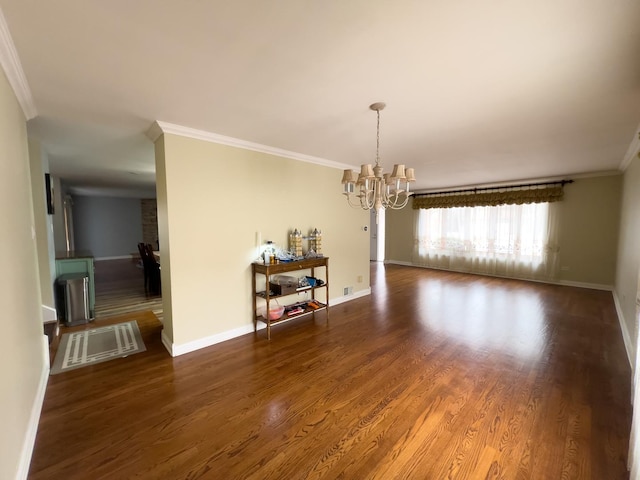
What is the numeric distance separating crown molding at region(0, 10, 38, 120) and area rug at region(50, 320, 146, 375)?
226cm

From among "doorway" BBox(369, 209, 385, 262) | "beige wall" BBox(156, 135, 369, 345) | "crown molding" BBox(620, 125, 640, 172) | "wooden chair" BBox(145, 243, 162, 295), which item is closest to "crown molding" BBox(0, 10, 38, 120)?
"beige wall" BBox(156, 135, 369, 345)

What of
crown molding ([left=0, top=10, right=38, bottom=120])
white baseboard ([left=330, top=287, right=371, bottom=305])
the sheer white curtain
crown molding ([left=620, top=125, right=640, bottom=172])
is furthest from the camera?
the sheer white curtain

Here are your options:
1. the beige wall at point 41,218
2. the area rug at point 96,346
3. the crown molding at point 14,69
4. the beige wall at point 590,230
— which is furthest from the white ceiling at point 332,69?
the beige wall at point 590,230

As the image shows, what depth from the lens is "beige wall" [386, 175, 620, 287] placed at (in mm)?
5164

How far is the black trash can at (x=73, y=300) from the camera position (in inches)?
139

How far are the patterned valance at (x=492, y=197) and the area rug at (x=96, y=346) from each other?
7.14 metres

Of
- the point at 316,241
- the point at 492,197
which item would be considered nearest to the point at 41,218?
the point at 316,241

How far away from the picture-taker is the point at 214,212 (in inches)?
119

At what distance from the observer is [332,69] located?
172 cm

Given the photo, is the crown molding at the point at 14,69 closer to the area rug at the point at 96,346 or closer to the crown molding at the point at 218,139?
the crown molding at the point at 218,139

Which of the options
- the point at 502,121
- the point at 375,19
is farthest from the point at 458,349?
the point at 375,19

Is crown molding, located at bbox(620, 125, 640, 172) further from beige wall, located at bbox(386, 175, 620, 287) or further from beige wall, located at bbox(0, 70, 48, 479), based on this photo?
beige wall, located at bbox(0, 70, 48, 479)

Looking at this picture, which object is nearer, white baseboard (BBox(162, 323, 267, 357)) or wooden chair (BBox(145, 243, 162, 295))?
white baseboard (BBox(162, 323, 267, 357))

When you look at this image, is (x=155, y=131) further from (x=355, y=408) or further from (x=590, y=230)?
(x=590, y=230)
